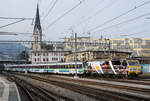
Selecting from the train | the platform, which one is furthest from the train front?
the platform

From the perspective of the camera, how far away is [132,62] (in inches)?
1141

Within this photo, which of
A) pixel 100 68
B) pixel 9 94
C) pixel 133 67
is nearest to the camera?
pixel 9 94

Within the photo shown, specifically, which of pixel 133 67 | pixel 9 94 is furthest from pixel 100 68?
pixel 9 94

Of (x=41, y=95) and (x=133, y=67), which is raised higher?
(x=133, y=67)

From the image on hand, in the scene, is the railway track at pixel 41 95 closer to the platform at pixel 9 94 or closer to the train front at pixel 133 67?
the platform at pixel 9 94

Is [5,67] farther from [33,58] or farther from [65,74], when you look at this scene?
[65,74]

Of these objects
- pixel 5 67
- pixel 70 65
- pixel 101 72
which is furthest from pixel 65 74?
pixel 5 67

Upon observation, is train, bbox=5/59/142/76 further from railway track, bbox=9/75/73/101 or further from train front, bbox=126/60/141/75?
railway track, bbox=9/75/73/101

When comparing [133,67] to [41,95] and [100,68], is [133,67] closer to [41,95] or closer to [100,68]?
[100,68]

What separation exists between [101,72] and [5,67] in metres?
65.5

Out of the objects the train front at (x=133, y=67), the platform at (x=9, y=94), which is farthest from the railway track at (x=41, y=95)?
the train front at (x=133, y=67)

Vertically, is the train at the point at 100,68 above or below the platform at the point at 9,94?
above

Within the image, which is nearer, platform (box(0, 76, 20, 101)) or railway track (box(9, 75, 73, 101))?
platform (box(0, 76, 20, 101))

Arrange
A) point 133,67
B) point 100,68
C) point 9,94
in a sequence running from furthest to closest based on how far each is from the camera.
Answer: point 100,68 < point 133,67 < point 9,94
